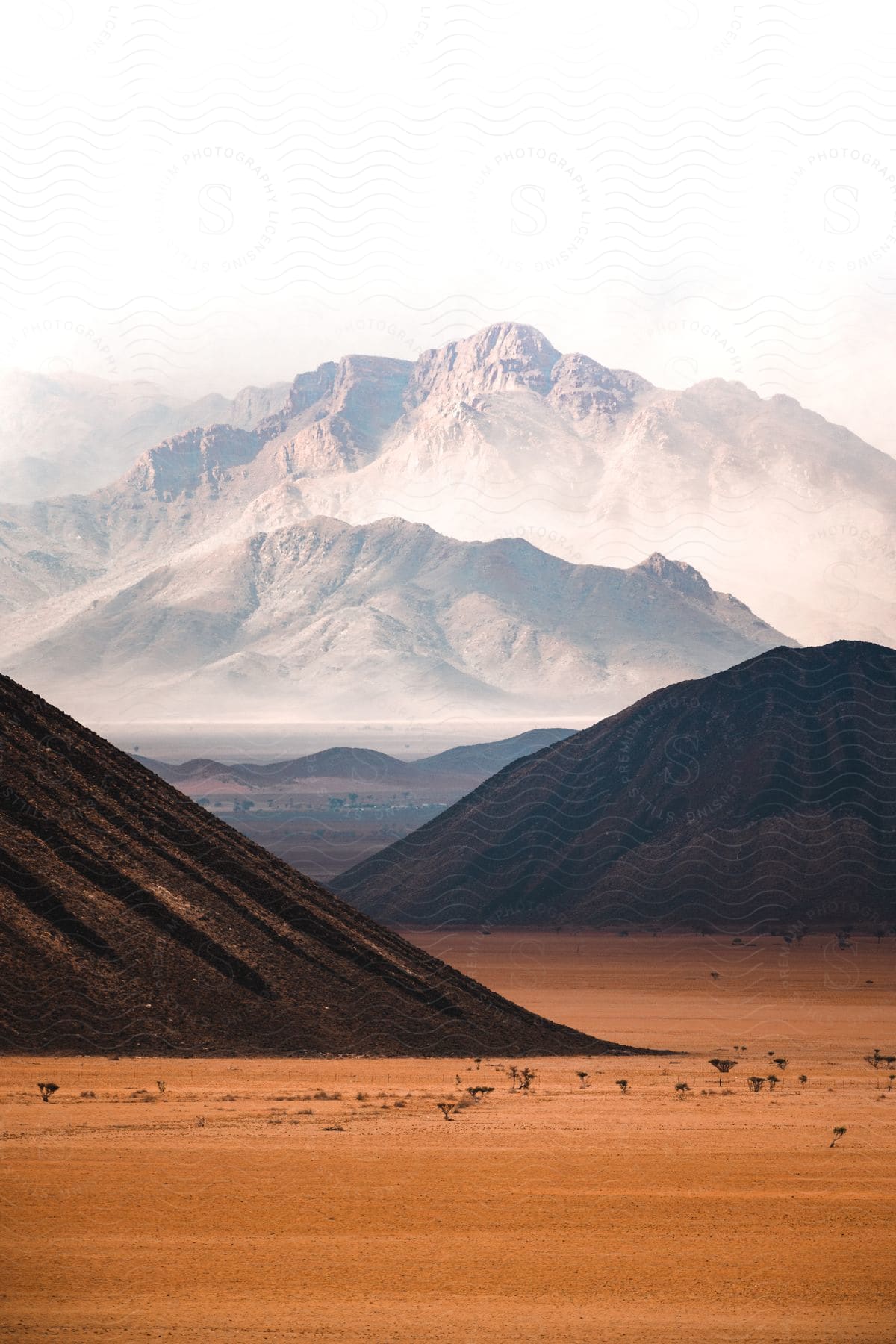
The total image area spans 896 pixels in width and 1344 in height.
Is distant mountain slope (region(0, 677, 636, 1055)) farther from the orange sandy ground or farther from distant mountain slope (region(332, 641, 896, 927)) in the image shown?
distant mountain slope (region(332, 641, 896, 927))

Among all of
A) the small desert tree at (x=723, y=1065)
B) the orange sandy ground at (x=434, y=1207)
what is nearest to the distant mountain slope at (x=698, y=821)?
the small desert tree at (x=723, y=1065)

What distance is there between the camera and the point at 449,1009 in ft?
152

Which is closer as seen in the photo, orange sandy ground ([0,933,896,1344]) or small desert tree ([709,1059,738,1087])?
orange sandy ground ([0,933,896,1344])

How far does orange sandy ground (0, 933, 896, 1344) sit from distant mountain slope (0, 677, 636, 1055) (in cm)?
207

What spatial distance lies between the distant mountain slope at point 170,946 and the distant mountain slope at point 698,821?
4881 cm

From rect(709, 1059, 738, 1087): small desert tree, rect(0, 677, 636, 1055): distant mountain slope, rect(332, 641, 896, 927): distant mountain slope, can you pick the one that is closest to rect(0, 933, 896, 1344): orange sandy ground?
rect(709, 1059, 738, 1087): small desert tree

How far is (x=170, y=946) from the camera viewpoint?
138 feet

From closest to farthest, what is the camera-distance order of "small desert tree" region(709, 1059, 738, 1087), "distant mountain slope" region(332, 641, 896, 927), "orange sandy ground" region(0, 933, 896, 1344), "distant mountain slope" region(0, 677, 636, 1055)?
1. "orange sandy ground" region(0, 933, 896, 1344)
2. "distant mountain slope" region(0, 677, 636, 1055)
3. "small desert tree" region(709, 1059, 738, 1087)
4. "distant mountain slope" region(332, 641, 896, 927)

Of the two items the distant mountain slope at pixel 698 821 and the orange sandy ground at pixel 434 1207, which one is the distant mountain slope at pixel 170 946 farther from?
the distant mountain slope at pixel 698 821

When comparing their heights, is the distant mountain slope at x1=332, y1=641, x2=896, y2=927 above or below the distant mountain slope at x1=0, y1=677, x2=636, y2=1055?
above

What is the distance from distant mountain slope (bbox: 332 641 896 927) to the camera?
9662 cm

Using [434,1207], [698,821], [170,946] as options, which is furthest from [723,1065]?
[698,821]

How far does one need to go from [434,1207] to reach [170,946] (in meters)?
19.0

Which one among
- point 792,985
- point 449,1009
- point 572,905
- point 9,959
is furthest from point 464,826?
point 9,959
